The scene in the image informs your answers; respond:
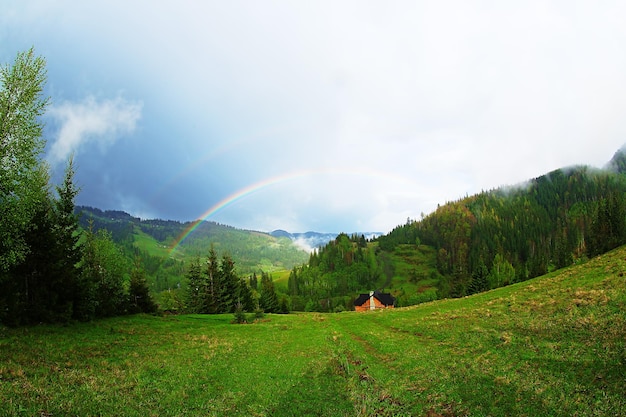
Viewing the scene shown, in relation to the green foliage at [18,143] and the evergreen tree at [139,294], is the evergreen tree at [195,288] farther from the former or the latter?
the green foliage at [18,143]

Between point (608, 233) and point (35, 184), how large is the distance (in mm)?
121071

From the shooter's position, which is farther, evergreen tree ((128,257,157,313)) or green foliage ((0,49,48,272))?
evergreen tree ((128,257,157,313))

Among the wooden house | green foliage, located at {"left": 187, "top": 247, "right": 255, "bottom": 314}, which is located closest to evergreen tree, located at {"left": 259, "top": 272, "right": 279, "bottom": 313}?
green foliage, located at {"left": 187, "top": 247, "right": 255, "bottom": 314}

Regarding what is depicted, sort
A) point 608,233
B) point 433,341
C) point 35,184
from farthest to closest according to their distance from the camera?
point 608,233 < point 433,341 < point 35,184

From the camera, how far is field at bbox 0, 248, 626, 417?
1377 centimetres

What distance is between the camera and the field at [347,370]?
542 inches

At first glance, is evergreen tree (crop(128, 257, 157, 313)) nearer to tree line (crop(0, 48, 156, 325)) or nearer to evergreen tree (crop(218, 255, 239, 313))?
tree line (crop(0, 48, 156, 325))

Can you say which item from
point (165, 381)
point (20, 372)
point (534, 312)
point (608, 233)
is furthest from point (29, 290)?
point (608, 233)

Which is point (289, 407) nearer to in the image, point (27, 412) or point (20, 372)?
point (27, 412)

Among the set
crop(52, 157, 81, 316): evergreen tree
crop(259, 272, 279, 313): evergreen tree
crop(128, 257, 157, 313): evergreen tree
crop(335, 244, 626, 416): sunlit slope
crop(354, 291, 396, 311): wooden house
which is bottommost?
crop(354, 291, 396, 311): wooden house

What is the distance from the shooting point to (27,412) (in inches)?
444

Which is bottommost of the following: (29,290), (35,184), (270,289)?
(270,289)

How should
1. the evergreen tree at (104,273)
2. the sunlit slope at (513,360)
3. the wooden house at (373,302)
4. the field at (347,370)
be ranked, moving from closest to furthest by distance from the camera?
the field at (347,370)
the sunlit slope at (513,360)
the evergreen tree at (104,273)
the wooden house at (373,302)

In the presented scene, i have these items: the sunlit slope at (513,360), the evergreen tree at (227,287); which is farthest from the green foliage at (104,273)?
the sunlit slope at (513,360)
